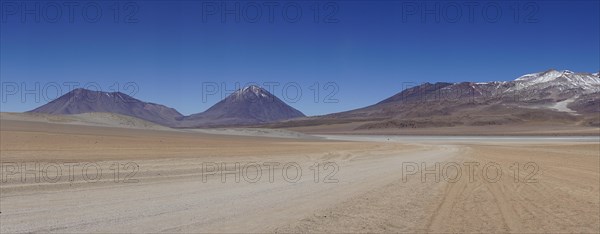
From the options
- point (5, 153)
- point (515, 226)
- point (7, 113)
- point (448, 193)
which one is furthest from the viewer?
point (7, 113)

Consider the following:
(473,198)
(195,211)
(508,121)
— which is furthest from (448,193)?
(508,121)

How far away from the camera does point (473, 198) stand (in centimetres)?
1395

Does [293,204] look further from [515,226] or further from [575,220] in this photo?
[575,220]

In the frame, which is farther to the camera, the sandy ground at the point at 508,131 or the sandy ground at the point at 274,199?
the sandy ground at the point at 508,131

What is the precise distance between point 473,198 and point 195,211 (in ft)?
22.9

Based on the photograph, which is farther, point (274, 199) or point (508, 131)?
point (508, 131)

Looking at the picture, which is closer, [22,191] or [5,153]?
[22,191]

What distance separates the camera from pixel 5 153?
2081 centimetres

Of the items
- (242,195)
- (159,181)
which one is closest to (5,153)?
(159,181)

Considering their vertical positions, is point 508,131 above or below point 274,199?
below

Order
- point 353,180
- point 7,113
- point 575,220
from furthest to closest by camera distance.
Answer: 1. point 7,113
2. point 353,180
3. point 575,220

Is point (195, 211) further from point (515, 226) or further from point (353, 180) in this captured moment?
point (353, 180)

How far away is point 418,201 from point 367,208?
1.94 metres

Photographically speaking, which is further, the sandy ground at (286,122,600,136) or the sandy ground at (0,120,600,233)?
the sandy ground at (286,122,600,136)
